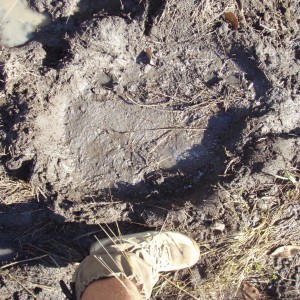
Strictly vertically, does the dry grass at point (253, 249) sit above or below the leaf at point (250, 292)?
above

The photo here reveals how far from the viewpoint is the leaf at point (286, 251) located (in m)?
3.18

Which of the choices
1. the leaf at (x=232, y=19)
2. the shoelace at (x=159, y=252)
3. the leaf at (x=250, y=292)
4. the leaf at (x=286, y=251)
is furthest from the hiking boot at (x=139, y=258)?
the leaf at (x=232, y=19)

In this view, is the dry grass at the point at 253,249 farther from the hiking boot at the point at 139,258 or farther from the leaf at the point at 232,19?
the leaf at the point at 232,19

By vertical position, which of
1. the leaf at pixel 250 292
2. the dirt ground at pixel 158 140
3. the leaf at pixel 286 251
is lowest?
the leaf at pixel 250 292

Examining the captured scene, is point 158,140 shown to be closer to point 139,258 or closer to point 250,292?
point 139,258

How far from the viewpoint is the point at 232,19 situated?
3.08 m

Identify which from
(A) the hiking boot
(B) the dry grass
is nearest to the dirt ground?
(B) the dry grass

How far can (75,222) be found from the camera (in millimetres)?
3141

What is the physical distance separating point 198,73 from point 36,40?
54.8 inches

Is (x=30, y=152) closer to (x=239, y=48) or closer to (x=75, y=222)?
(x=75, y=222)

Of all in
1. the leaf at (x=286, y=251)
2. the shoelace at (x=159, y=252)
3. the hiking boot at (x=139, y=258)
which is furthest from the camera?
the leaf at (x=286, y=251)

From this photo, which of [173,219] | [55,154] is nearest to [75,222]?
[55,154]

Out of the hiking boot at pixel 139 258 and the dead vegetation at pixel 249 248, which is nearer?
the hiking boot at pixel 139 258

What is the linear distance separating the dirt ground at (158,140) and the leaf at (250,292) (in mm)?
11
